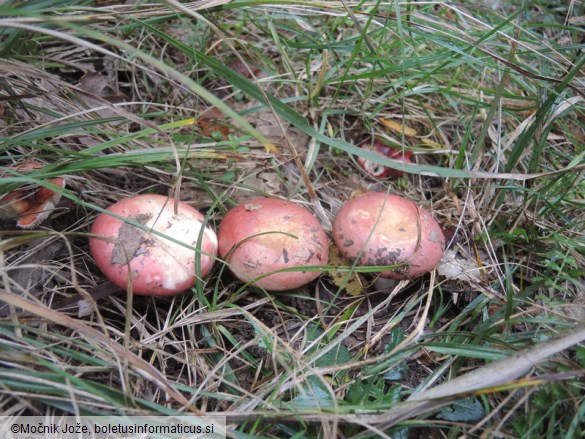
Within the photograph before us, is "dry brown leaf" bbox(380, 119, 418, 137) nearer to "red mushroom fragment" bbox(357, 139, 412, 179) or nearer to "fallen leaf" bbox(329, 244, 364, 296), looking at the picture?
"red mushroom fragment" bbox(357, 139, 412, 179)

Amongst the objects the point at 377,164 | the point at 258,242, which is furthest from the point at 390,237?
the point at 377,164

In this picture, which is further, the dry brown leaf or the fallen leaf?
the dry brown leaf

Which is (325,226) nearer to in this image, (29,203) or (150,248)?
(150,248)

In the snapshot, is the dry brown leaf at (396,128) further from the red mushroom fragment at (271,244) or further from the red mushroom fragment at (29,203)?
the red mushroom fragment at (29,203)

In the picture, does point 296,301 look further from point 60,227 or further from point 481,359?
point 60,227

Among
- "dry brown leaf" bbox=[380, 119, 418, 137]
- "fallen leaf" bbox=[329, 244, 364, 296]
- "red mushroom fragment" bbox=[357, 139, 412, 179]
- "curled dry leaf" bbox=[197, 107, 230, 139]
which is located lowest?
"fallen leaf" bbox=[329, 244, 364, 296]

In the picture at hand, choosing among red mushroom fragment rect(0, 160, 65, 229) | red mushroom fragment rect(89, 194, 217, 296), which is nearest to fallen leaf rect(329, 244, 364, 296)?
red mushroom fragment rect(89, 194, 217, 296)
